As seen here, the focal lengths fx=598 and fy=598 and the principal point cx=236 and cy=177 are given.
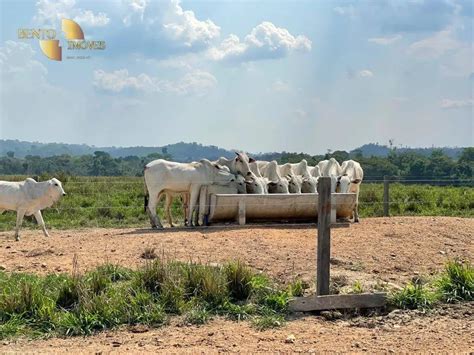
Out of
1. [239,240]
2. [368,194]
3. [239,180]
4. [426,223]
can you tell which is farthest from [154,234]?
[368,194]

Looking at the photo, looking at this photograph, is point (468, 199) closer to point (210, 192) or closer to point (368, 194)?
point (368, 194)

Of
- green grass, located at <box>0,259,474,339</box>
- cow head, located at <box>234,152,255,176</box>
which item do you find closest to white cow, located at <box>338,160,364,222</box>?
cow head, located at <box>234,152,255,176</box>

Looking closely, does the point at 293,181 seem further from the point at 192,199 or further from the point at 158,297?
the point at 158,297

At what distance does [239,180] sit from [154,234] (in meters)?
3.13

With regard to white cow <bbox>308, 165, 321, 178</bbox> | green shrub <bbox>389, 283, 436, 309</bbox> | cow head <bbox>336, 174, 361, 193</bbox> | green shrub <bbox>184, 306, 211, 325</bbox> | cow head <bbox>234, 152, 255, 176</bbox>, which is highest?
cow head <bbox>234, 152, 255, 176</bbox>

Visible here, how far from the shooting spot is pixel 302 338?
20.4 feet

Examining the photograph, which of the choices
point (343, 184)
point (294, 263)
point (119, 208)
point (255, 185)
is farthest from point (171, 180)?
point (294, 263)

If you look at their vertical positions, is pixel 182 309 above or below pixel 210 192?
below

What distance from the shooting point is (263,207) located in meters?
13.3

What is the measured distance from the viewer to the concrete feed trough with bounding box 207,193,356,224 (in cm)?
1320

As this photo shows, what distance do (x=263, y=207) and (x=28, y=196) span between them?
5.21 meters

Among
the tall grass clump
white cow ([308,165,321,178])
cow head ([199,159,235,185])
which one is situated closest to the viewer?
the tall grass clump

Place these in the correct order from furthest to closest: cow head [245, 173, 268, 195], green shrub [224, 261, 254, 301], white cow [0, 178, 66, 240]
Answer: cow head [245, 173, 268, 195]
white cow [0, 178, 66, 240]
green shrub [224, 261, 254, 301]

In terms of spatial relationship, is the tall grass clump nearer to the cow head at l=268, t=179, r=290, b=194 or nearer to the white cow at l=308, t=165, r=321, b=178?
the cow head at l=268, t=179, r=290, b=194
